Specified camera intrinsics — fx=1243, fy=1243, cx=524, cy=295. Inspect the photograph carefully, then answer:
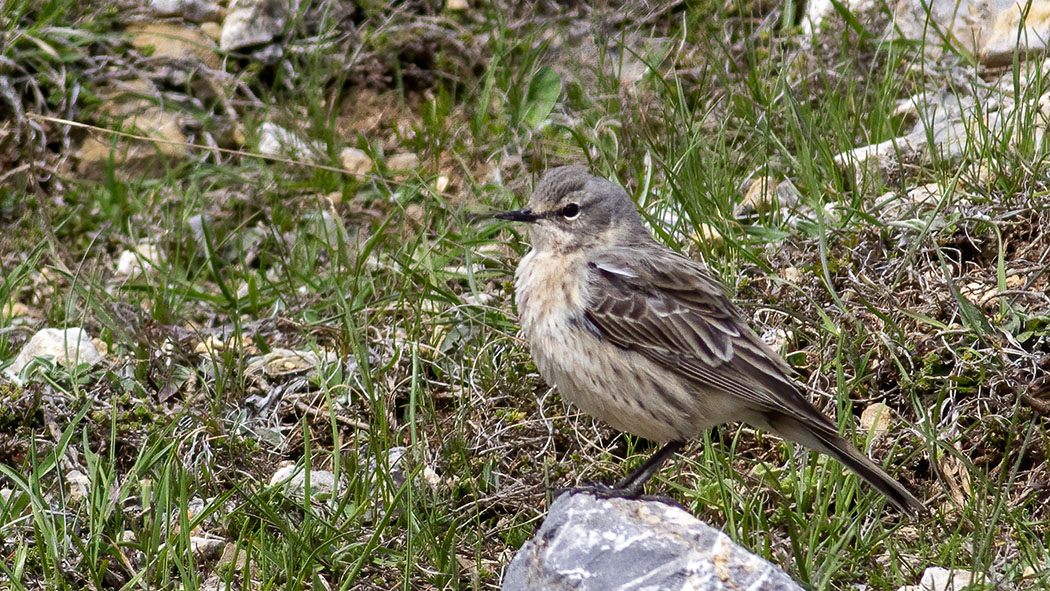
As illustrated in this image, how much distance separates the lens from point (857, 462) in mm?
5270

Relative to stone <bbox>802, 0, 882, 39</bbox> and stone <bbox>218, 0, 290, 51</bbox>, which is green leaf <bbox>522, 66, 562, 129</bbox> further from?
stone <bbox>218, 0, 290, 51</bbox>

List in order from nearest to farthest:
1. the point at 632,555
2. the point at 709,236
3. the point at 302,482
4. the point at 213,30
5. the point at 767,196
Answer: the point at 632,555
the point at 302,482
the point at 709,236
the point at 767,196
the point at 213,30

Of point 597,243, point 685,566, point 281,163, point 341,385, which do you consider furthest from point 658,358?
point 281,163

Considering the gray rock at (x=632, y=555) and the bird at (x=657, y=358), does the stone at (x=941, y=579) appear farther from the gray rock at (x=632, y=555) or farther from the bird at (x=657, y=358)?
the gray rock at (x=632, y=555)

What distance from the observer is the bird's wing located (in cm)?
534

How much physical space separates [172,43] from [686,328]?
601 centimetres

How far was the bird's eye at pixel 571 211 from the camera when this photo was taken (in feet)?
19.5

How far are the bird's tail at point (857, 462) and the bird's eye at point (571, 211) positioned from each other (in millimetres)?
1437

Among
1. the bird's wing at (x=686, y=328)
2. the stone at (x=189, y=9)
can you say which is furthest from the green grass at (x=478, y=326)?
the stone at (x=189, y=9)

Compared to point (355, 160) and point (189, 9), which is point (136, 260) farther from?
point (189, 9)

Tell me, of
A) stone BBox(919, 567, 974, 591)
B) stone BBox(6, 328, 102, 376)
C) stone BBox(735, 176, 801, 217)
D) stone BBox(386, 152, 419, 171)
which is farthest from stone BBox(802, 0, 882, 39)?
stone BBox(6, 328, 102, 376)

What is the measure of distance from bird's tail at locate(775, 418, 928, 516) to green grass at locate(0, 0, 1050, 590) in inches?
6.5

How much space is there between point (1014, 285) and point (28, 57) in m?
7.12

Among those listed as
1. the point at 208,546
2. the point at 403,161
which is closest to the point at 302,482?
the point at 208,546
